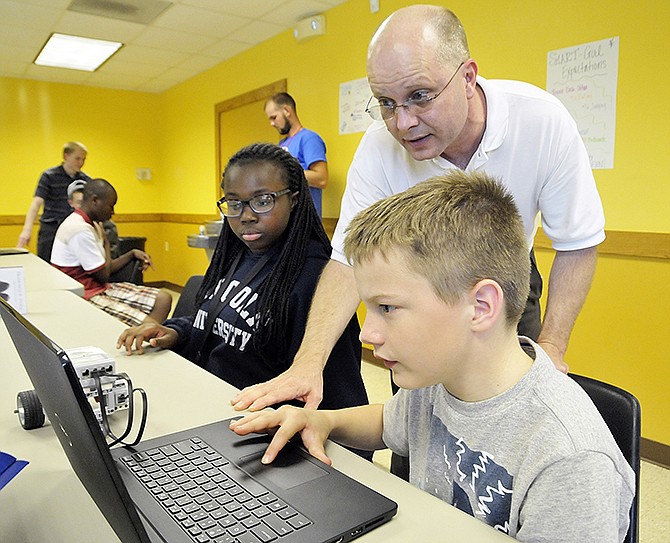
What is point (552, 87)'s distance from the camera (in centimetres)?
244

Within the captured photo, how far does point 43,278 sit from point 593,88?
2452 mm

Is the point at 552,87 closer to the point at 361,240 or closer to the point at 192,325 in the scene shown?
the point at 192,325

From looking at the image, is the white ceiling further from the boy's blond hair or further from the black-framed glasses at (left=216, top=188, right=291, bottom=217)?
the boy's blond hair

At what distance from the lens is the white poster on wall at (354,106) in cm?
338

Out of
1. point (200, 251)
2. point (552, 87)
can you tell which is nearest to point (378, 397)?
point (552, 87)

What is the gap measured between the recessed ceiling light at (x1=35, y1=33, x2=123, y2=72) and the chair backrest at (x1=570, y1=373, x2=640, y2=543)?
4.70m

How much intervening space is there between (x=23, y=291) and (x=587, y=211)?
169cm

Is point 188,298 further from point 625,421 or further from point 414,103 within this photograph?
point 625,421

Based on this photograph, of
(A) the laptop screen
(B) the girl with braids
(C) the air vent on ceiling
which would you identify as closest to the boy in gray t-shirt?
(A) the laptop screen

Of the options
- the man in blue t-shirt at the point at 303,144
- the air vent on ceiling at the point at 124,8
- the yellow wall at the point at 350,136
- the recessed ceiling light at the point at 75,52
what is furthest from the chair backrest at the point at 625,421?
the recessed ceiling light at the point at 75,52

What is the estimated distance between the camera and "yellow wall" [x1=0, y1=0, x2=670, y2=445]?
214 cm

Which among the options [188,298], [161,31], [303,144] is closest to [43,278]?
[188,298]

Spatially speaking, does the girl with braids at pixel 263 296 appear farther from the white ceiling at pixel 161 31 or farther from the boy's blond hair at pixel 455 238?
the white ceiling at pixel 161 31

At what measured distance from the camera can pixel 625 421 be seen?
2.54ft
